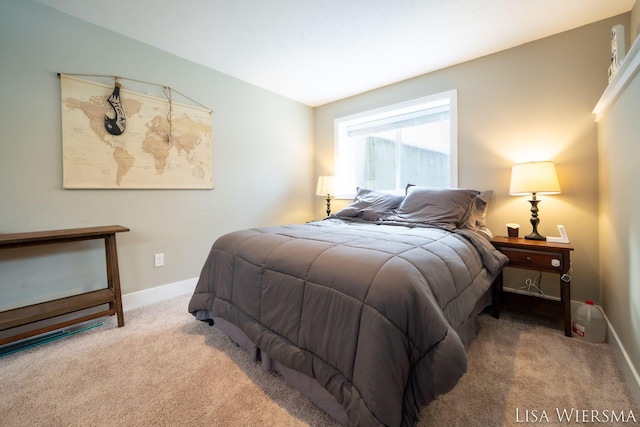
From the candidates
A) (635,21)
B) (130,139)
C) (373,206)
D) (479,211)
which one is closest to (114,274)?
(130,139)

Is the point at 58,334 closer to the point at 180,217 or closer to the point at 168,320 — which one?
the point at 168,320

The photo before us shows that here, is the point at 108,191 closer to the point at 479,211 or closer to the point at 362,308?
the point at 362,308

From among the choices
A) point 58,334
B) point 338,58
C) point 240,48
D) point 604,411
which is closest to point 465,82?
point 338,58

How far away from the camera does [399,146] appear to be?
3.37 m

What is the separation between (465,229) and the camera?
6.93 ft

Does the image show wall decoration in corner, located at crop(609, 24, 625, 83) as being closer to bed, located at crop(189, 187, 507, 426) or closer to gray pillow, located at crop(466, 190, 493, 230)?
gray pillow, located at crop(466, 190, 493, 230)

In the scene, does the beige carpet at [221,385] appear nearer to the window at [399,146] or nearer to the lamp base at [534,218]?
the lamp base at [534,218]

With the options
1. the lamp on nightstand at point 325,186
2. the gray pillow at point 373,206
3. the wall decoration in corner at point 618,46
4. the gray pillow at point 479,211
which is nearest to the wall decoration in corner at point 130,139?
the lamp on nightstand at point 325,186

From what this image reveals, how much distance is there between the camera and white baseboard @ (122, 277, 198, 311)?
231 centimetres

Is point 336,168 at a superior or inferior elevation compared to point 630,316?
superior

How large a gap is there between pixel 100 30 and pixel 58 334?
2.35m

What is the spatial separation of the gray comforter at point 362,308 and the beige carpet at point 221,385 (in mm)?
222

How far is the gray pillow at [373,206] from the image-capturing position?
2613mm

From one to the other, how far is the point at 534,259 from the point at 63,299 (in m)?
3.48
